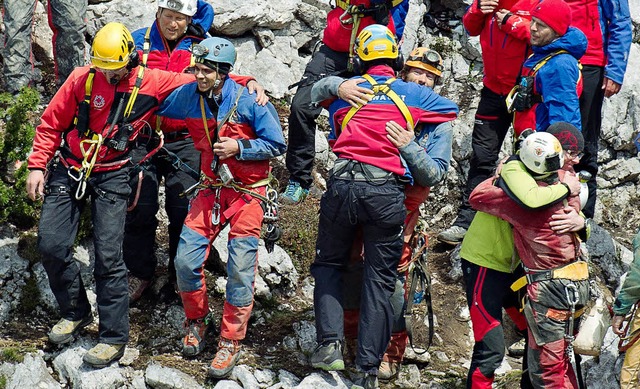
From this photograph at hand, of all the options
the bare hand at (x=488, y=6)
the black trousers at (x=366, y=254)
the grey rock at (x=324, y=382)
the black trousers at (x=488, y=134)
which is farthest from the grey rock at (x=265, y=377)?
the bare hand at (x=488, y=6)

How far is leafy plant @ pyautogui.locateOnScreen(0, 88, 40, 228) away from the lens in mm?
9080

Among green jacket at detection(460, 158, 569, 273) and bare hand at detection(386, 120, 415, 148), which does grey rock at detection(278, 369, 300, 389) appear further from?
bare hand at detection(386, 120, 415, 148)

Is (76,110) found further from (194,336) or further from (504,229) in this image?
(504,229)

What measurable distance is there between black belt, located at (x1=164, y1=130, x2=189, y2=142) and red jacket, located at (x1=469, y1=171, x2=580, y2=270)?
3.28m

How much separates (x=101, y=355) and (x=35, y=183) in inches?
65.7

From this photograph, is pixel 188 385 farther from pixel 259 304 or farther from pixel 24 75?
pixel 24 75

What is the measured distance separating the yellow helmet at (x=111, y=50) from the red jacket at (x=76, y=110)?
24 cm

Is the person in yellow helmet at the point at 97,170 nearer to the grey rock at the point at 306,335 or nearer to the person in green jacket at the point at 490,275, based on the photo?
the grey rock at the point at 306,335

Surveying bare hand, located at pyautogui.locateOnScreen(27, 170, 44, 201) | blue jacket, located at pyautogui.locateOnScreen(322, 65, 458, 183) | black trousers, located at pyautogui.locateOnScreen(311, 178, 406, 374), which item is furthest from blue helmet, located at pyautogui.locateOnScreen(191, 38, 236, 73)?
bare hand, located at pyautogui.locateOnScreen(27, 170, 44, 201)

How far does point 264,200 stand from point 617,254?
15.6ft

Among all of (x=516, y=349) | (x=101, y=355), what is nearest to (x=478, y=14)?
(x=516, y=349)

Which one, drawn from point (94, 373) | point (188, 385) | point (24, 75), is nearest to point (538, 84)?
point (188, 385)

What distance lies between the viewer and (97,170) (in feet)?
26.9

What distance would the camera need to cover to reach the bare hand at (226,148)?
8.00 meters
